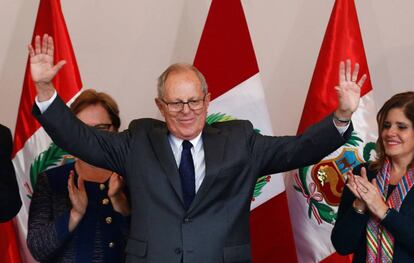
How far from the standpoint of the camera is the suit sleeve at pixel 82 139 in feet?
6.36

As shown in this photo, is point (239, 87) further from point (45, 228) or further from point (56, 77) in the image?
point (45, 228)

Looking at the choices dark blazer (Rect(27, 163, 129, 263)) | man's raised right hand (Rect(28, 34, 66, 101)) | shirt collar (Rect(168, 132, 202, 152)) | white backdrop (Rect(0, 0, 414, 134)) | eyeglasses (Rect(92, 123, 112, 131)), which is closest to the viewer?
man's raised right hand (Rect(28, 34, 66, 101))

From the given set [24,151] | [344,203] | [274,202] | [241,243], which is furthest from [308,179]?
[24,151]

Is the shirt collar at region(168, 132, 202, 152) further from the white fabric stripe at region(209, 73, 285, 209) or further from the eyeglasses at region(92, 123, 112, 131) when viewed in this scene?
the white fabric stripe at region(209, 73, 285, 209)

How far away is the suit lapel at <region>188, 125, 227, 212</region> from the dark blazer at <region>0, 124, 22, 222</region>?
0.63m

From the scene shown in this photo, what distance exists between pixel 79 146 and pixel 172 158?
281mm

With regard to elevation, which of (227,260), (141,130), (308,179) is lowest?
(227,260)

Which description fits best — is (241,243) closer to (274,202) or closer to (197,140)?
(197,140)

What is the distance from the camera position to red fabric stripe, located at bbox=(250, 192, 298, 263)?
3145 millimetres

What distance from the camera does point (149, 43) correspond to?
12.3 feet

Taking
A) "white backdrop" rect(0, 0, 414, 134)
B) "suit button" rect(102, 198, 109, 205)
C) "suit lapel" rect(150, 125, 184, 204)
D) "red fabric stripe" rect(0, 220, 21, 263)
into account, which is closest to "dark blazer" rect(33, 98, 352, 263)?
"suit lapel" rect(150, 125, 184, 204)

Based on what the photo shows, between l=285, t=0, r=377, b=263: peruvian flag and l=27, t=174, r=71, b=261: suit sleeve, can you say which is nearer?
l=27, t=174, r=71, b=261: suit sleeve

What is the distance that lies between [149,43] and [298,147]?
6.24ft

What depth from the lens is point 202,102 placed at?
2.00 meters
